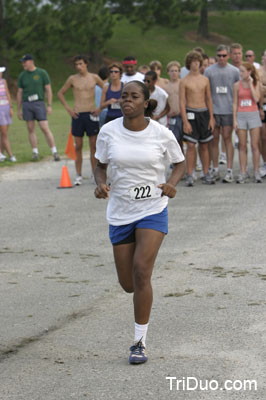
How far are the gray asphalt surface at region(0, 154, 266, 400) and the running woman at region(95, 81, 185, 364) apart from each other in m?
0.47

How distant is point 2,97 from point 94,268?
985 centimetres

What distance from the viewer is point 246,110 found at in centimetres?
1374

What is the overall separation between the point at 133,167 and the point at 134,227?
1.27ft

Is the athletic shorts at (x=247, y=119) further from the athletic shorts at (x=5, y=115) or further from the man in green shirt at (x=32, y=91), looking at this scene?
the athletic shorts at (x=5, y=115)

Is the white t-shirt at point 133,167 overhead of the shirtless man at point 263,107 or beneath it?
overhead

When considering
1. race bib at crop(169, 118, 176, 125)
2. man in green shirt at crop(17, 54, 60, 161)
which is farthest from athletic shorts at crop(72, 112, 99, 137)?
man in green shirt at crop(17, 54, 60, 161)

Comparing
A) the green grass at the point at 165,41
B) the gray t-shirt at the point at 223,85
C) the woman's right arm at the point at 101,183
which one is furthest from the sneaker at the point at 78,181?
the green grass at the point at 165,41

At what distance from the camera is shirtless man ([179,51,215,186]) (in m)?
13.6

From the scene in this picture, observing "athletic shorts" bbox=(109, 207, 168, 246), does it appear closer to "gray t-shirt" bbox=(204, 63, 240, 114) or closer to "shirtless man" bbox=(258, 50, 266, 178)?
"shirtless man" bbox=(258, 50, 266, 178)

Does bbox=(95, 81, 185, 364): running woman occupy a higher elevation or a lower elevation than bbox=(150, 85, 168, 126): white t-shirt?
higher

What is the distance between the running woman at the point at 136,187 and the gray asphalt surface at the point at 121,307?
0.47 metres

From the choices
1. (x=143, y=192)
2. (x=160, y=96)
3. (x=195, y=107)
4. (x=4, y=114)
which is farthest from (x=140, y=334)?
(x=4, y=114)

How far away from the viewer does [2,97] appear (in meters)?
17.6

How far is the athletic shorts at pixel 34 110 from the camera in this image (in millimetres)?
17469
